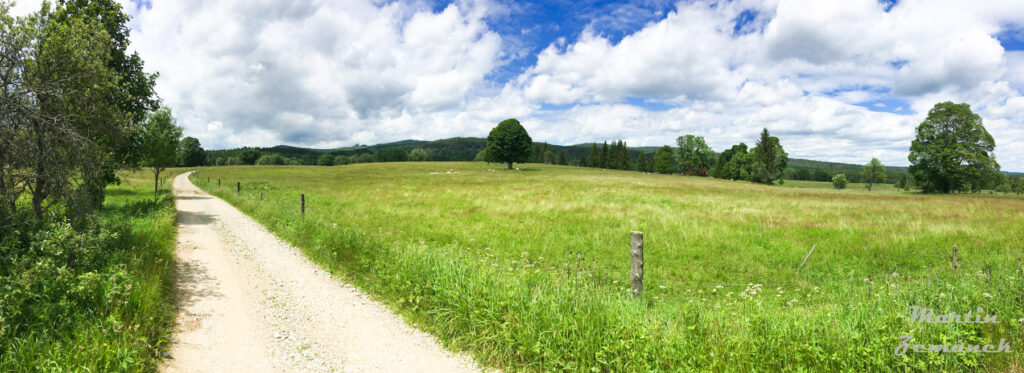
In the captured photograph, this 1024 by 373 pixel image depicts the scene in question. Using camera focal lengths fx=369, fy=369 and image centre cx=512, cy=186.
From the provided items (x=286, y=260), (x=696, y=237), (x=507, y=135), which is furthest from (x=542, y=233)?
(x=507, y=135)

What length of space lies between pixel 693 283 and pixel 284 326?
8.07 meters

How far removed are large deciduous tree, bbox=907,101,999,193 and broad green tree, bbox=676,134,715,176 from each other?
54160 millimetres

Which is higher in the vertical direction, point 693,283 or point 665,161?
point 665,161

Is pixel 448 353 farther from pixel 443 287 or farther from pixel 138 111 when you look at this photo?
pixel 138 111

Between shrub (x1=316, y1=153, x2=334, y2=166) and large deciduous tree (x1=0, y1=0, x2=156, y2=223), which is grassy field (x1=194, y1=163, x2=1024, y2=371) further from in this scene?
shrub (x1=316, y1=153, x2=334, y2=166)

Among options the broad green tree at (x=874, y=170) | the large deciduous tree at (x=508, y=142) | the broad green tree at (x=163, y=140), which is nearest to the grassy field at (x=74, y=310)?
the broad green tree at (x=163, y=140)

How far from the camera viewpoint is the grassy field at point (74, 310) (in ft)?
14.7

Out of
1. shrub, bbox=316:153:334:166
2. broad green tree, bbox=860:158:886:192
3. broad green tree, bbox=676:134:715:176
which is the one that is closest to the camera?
broad green tree, bbox=860:158:886:192

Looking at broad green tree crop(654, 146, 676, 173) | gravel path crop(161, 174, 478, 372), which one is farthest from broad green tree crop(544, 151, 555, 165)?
gravel path crop(161, 174, 478, 372)

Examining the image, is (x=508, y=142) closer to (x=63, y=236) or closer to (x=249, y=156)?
(x=63, y=236)

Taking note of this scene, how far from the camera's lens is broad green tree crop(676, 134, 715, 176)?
98.1 m

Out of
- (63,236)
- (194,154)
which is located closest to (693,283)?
(63,236)

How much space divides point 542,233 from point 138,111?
18.7m

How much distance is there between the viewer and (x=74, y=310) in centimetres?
533
